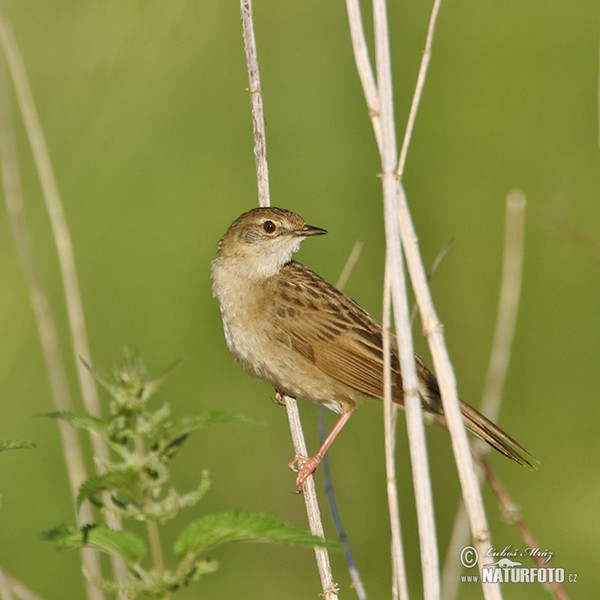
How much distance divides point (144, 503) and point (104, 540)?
121 millimetres

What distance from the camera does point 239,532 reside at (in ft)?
5.75

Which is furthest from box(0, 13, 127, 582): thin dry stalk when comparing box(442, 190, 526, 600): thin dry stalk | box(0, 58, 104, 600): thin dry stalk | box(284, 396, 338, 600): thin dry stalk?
box(442, 190, 526, 600): thin dry stalk

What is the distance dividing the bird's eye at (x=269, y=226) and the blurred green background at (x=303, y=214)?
140cm

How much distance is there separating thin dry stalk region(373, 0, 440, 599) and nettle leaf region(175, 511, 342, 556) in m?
0.73

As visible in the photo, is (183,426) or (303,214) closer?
(183,426)

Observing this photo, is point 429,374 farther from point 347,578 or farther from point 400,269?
point 347,578

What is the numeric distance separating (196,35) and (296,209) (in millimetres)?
1499

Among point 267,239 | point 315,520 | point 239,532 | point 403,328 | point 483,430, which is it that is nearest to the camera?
point 239,532

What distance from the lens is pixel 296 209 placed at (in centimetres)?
582

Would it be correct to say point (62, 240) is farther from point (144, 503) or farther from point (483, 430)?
point (144, 503)

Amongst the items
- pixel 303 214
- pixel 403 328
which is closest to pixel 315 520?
pixel 403 328

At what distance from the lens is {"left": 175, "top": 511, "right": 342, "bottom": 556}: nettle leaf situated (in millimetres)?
1718

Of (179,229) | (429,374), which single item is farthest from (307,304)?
(179,229)

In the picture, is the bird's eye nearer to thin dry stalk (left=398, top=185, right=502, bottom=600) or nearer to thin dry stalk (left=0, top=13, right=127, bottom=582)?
thin dry stalk (left=0, top=13, right=127, bottom=582)
